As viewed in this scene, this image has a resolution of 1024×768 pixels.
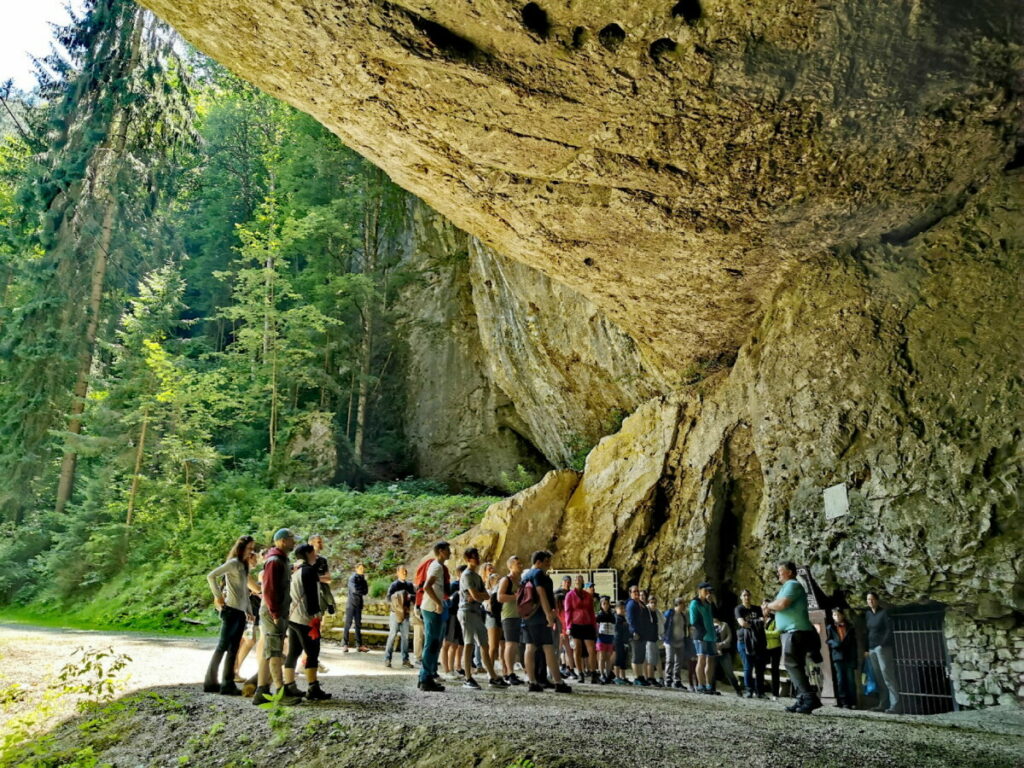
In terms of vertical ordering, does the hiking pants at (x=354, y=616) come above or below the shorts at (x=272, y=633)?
below

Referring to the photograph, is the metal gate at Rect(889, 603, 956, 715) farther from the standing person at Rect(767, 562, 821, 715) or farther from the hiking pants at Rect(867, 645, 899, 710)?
the standing person at Rect(767, 562, 821, 715)

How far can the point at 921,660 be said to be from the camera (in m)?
9.23

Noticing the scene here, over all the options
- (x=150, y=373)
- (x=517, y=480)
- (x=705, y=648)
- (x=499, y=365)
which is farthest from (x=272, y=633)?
(x=517, y=480)

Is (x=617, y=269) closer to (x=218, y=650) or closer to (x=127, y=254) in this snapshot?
(x=218, y=650)

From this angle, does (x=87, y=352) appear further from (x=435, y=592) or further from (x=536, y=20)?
(x=536, y=20)

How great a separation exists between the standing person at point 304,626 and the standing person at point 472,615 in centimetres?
180

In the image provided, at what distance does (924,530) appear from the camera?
7988mm

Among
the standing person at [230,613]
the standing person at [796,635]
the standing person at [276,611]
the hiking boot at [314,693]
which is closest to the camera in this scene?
the standing person at [276,611]

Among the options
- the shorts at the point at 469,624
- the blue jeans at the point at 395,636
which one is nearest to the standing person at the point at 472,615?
the shorts at the point at 469,624

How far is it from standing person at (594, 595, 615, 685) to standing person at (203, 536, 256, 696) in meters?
5.33

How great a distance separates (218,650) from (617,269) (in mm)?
7714

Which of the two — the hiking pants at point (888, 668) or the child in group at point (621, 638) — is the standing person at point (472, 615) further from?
the hiking pants at point (888, 668)

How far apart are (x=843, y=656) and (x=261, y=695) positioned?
6801 mm

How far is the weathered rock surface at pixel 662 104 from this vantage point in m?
6.89
